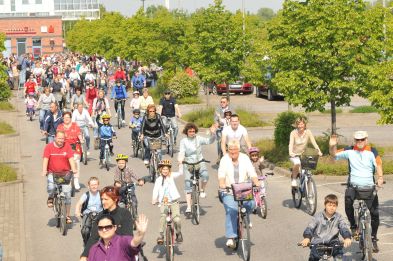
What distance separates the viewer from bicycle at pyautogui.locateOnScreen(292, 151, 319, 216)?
1666 cm

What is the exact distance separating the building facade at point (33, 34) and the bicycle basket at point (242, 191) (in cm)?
11077

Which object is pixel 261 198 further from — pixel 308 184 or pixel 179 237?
pixel 179 237

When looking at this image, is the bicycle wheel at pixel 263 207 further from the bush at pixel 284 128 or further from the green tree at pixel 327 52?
the bush at pixel 284 128

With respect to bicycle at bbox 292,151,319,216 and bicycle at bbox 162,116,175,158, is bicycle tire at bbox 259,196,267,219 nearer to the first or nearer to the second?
bicycle at bbox 292,151,319,216

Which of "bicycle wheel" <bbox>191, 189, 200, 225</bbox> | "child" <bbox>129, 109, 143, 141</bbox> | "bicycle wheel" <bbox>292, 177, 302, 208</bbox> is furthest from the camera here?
"child" <bbox>129, 109, 143, 141</bbox>

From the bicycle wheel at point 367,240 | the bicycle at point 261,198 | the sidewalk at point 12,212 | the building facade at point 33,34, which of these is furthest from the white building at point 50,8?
the bicycle wheel at point 367,240

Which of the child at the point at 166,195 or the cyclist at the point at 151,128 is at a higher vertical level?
the cyclist at the point at 151,128

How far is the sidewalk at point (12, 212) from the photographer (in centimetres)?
1492

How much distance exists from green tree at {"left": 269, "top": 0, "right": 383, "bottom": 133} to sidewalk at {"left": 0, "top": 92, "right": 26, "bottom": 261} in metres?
6.87

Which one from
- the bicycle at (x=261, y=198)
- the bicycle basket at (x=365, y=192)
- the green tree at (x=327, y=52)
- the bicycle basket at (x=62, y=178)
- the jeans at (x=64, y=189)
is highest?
the green tree at (x=327, y=52)

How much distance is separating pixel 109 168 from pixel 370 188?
11.1 m

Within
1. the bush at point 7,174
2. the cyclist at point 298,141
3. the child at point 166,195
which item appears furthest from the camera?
the bush at point 7,174

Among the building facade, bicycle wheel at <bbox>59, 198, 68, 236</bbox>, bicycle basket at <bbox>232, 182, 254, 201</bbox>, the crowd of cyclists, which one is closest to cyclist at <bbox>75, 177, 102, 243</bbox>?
the crowd of cyclists

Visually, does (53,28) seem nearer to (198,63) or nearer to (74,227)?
(198,63)
